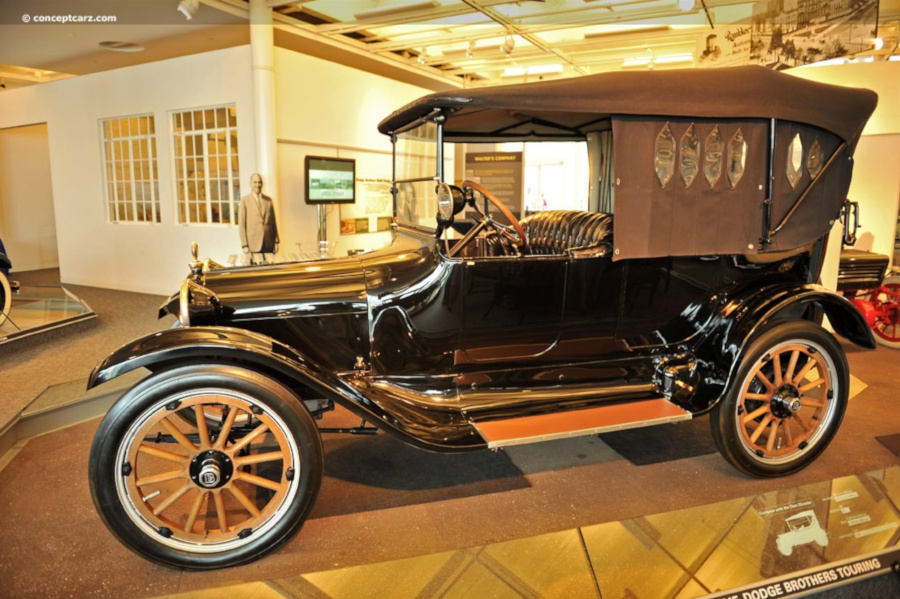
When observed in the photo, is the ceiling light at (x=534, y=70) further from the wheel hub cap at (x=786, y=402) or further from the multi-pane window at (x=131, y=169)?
the wheel hub cap at (x=786, y=402)

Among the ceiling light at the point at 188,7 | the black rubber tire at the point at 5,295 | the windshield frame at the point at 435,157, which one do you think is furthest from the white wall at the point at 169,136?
the windshield frame at the point at 435,157

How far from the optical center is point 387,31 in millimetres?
8344

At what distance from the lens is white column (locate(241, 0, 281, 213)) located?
21.9ft

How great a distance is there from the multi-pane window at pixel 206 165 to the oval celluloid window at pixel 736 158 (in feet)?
20.3

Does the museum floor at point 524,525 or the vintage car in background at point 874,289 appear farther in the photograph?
the vintage car in background at point 874,289

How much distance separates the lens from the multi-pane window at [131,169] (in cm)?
810

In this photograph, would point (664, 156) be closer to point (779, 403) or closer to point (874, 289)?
point (779, 403)

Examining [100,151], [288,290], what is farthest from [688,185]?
[100,151]

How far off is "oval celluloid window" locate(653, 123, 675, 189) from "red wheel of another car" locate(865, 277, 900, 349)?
4.01 m

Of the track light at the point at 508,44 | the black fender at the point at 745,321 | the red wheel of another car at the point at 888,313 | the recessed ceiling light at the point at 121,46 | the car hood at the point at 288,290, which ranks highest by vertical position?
the track light at the point at 508,44

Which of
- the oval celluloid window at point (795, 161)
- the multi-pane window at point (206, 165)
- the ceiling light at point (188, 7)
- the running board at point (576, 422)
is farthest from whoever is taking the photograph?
the multi-pane window at point (206, 165)

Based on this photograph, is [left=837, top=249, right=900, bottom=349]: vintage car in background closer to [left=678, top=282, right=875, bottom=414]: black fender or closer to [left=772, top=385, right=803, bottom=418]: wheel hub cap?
[left=678, top=282, right=875, bottom=414]: black fender

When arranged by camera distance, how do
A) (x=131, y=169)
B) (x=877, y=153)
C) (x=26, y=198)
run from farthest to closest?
(x=26, y=198) < (x=131, y=169) < (x=877, y=153)

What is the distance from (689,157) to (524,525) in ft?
6.01
